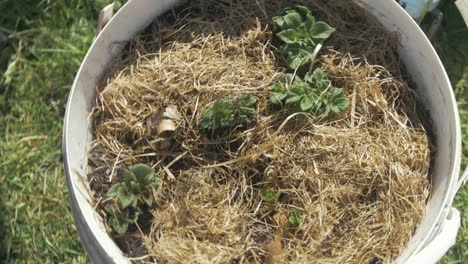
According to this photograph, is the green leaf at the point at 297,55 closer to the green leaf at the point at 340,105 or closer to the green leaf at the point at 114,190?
the green leaf at the point at 340,105

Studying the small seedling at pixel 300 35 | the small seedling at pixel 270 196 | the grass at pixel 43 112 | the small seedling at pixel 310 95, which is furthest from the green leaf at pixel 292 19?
the grass at pixel 43 112

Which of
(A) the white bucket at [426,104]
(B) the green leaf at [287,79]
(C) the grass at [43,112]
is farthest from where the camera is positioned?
(C) the grass at [43,112]

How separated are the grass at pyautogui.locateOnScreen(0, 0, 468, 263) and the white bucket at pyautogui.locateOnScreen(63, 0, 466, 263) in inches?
22.9

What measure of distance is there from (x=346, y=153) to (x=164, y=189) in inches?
16.7

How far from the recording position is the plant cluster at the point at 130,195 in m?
1.24

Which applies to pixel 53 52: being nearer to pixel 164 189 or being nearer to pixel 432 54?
pixel 164 189

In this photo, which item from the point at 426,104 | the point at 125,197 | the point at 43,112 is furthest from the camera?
the point at 43,112

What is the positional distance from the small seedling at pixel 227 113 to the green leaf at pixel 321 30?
0.72 feet

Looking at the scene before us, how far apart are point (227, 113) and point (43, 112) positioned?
0.94 meters

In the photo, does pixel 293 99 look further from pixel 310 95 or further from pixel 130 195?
pixel 130 195

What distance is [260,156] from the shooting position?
129cm

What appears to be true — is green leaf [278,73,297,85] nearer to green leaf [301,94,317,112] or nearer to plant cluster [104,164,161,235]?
green leaf [301,94,317,112]

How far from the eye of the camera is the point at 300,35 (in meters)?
1.33

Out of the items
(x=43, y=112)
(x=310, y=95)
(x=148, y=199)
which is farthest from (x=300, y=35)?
(x=43, y=112)
